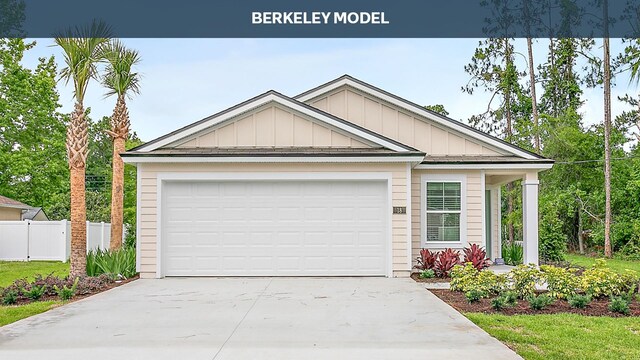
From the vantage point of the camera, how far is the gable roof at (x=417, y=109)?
14859 mm

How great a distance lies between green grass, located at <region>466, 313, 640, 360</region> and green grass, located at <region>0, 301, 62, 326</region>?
6.43m

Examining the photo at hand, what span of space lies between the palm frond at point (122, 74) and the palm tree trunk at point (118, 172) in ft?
1.12

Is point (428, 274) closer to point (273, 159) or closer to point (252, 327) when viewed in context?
point (273, 159)

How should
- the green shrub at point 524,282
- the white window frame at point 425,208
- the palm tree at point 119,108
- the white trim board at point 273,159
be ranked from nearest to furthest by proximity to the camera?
the green shrub at point 524,282 → the white trim board at point 273,159 → the white window frame at point 425,208 → the palm tree at point 119,108

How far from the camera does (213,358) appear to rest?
6.04 meters

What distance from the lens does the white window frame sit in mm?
14383

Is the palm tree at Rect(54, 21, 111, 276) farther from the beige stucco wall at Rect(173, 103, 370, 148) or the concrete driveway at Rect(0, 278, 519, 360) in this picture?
the concrete driveway at Rect(0, 278, 519, 360)

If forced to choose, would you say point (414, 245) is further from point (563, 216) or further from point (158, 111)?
point (158, 111)

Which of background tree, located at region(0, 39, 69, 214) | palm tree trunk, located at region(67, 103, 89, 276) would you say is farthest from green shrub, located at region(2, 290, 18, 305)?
background tree, located at region(0, 39, 69, 214)

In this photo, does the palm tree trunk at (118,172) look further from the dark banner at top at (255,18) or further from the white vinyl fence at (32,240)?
the dark banner at top at (255,18)

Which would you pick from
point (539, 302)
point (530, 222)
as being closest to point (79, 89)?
point (539, 302)

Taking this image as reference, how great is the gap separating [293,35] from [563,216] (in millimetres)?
20034

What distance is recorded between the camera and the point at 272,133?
1377 centimetres

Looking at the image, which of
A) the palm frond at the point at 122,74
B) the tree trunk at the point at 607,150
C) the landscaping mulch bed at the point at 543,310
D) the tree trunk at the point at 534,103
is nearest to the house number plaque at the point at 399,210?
the landscaping mulch bed at the point at 543,310
